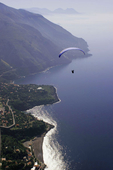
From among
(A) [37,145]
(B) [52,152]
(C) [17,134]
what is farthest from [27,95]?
(B) [52,152]

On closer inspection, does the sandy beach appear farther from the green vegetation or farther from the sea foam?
the green vegetation

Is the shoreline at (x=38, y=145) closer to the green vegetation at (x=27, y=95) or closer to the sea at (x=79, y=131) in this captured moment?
the sea at (x=79, y=131)

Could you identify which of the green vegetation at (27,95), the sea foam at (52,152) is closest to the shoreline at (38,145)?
the sea foam at (52,152)

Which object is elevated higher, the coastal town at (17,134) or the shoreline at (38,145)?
the coastal town at (17,134)

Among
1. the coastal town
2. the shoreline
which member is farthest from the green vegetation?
the shoreline

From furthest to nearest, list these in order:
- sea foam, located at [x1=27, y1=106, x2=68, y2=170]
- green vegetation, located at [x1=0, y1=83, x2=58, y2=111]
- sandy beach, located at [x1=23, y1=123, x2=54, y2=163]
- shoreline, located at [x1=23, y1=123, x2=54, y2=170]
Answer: green vegetation, located at [x1=0, y1=83, x2=58, y2=111] → sandy beach, located at [x1=23, y1=123, x2=54, y2=163] → shoreline, located at [x1=23, y1=123, x2=54, y2=170] → sea foam, located at [x1=27, y1=106, x2=68, y2=170]

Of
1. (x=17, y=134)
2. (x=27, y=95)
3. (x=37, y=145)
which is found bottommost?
(x=37, y=145)

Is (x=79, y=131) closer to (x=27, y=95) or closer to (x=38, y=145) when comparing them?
(x=38, y=145)

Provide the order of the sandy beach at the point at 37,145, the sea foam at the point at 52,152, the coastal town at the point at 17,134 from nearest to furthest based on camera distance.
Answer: the coastal town at the point at 17,134, the sea foam at the point at 52,152, the sandy beach at the point at 37,145
